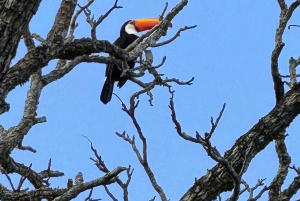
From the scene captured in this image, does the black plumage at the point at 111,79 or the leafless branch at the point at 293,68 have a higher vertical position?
the black plumage at the point at 111,79

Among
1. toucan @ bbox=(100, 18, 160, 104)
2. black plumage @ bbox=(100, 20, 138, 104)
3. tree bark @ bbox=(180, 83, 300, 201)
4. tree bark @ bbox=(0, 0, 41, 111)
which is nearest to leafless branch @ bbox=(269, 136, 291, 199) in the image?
tree bark @ bbox=(180, 83, 300, 201)

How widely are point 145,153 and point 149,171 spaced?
0.73 feet

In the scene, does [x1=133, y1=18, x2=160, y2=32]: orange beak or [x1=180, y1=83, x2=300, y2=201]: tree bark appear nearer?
[x1=180, y1=83, x2=300, y2=201]: tree bark

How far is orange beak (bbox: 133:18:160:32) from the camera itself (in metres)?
14.6

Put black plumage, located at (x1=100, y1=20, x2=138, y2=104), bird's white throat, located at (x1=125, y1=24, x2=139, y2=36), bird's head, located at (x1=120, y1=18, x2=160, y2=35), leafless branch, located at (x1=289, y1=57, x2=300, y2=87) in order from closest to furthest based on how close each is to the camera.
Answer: leafless branch, located at (x1=289, y1=57, x2=300, y2=87)
black plumage, located at (x1=100, y1=20, x2=138, y2=104)
bird's white throat, located at (x1=125, y1=24, x2=139, y2=36)
bird's head, located at (x1=120, y1=18, x2=160, y2=35)

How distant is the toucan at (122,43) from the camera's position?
11132mm

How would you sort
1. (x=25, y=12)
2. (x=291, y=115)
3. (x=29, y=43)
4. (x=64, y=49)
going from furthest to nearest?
(x=29, y=43)
(x=291, y=115)
(x=64, y=49)
(x=25, y=12)

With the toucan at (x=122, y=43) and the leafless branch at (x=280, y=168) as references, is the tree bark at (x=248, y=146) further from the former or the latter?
the toucan at (x=122, y=43)

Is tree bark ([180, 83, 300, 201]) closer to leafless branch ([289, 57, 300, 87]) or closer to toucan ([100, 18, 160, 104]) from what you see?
leafless branch ([289, 57, 300, 87])

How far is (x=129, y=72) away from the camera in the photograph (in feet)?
20.6

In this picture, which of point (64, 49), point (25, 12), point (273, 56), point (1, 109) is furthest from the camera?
point (273, 56)

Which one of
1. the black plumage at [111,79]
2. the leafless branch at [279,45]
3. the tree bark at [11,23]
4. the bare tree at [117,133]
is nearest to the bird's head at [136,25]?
the black plumage at [111,79]

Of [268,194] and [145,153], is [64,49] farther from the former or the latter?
[268,194]

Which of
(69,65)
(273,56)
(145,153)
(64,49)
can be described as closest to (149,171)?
(145,153)
